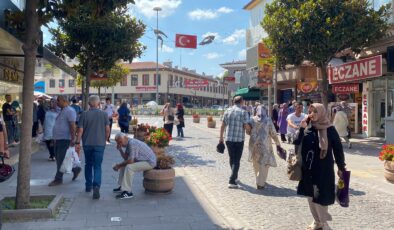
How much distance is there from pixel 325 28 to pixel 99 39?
26.3 ft

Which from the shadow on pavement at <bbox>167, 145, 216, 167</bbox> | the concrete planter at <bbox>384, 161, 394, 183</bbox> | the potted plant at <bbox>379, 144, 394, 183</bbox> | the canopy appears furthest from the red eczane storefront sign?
the concrete planter at <bbox>384, 161, 394, 183</bbox>

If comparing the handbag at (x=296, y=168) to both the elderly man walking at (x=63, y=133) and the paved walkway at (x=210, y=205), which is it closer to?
the paved walkway at (x=210, y=205)

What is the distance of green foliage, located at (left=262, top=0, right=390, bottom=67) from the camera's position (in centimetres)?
1573

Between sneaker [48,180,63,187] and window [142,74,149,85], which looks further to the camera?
window [142,74,149,85]

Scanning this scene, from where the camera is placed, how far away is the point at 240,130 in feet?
27.0

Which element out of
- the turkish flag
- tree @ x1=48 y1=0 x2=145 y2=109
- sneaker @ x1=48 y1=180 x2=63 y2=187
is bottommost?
sneaker @ x1=48 y1=180 x2=63 y2=187

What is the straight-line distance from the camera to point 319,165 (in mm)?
5195

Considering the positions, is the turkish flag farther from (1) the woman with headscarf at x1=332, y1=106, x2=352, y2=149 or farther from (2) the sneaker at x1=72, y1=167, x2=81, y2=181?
(2) the sneaker at x1=72, y1=167, x2=81, y2=181

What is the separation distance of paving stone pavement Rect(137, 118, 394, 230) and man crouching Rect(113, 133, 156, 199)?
4.00 feet

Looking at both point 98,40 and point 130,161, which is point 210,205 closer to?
point 130,161

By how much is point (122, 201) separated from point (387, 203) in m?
4.37

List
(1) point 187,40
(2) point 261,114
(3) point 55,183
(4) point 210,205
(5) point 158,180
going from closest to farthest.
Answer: (4) point 210,205 → (5) point 158,180 → (3) point 55,183 → (2) point 261,114 → (1) point 187,40

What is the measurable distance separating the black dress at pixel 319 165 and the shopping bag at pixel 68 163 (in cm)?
457

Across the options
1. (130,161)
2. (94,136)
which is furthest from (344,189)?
(94,136)
